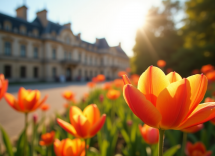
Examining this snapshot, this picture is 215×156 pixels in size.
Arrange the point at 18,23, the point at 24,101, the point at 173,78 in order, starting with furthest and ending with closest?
the point at 18,23
the point at 24,101
the point at 173,78

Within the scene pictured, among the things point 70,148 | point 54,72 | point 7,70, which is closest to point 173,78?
point 70,148

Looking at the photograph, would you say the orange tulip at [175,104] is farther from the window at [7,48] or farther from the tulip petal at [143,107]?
the window at [7,48]

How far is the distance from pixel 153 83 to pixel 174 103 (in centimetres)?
8

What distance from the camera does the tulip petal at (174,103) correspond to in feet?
1.15

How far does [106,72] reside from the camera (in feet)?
112

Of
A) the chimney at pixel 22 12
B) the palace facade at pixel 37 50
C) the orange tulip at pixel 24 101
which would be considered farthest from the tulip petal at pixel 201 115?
the chimney at pixel 22 12

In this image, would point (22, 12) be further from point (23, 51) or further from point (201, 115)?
point (201, 115)

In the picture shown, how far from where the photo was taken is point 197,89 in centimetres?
36

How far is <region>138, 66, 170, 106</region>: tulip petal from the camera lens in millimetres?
403

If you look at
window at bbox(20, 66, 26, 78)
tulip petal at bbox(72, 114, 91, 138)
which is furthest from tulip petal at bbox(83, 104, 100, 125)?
window at bbox(20, 66, 26, 78)

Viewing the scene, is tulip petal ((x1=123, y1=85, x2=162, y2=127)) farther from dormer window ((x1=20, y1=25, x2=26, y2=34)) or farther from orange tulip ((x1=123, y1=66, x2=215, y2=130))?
dormer window ((x1=20, y1=25, x2=26, y2=34))

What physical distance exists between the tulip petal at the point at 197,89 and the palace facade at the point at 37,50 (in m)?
22.0

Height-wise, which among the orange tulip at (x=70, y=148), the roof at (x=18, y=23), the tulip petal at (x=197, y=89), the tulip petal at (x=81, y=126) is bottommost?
the orange tulip at (x=70, y=148)

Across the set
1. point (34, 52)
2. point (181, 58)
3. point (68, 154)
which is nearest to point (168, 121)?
point (68, 154)
